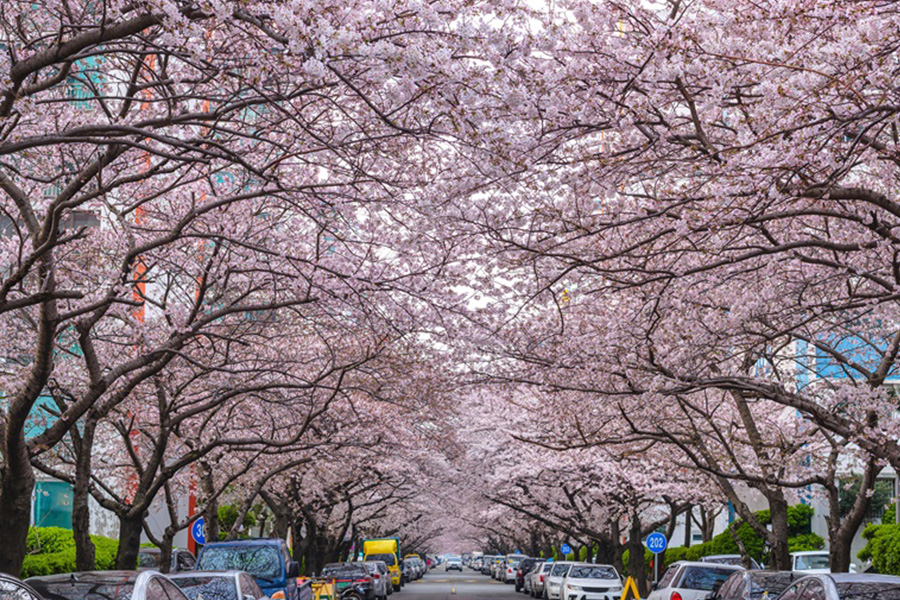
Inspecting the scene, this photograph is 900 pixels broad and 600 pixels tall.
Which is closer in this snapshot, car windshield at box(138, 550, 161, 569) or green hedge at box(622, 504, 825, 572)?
car windshield at box(138, 550, 161, 569)

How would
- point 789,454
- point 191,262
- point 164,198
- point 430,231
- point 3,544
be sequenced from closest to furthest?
1. point 3,544
2. point 430,231
3. point 191,262
4. point 164,198
5. point 789,454

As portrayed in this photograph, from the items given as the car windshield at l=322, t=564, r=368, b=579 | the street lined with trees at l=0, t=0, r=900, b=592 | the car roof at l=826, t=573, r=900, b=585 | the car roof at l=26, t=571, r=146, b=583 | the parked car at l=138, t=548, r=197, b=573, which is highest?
the street lined with trees at l=0, t=0, r=900, b=592

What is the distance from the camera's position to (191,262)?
16.8 meters

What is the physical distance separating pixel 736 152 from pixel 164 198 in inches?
447

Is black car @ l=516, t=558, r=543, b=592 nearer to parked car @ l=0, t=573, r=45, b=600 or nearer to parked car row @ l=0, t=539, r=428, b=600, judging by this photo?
parked car row @ l=0, t=539, r=428, b=600

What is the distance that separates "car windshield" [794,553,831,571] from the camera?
29781 mm

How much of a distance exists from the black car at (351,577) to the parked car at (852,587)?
1930cm

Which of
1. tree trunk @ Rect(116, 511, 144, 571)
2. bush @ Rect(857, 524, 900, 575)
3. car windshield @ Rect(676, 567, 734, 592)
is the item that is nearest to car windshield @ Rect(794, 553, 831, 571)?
bush @ Rect(857, 524, 900, 575)

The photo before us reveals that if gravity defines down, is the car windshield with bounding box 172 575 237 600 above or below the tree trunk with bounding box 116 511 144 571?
below

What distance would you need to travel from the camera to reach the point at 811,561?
30.2 meters

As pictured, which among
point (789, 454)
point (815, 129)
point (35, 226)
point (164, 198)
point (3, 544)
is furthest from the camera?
point (789, 454)

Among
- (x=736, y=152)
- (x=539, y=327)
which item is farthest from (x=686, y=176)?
(x=539, y=327)

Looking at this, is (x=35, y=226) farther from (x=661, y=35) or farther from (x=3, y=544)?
(x=661, y=35)

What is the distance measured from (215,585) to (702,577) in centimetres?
941
